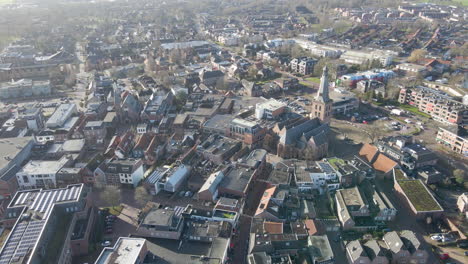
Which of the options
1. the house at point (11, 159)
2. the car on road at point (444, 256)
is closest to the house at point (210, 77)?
the house at point (11, 159)

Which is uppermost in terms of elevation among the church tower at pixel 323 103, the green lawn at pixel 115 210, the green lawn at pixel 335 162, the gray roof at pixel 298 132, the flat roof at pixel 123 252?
the church tower at pixel 323 103

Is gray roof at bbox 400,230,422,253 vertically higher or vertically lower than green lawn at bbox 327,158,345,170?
lower

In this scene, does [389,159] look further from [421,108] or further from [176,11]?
[176,11]

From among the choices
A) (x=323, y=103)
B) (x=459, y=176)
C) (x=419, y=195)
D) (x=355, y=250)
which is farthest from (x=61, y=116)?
(x=459, y=176)

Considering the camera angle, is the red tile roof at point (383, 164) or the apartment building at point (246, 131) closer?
the red tile roof at point (383, 164)

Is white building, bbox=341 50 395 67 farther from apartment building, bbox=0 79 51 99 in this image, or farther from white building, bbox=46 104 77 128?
apartment building, bbox=0 79 51 99

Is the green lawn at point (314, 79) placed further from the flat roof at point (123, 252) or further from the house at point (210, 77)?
the flat roof at point (123, 252)

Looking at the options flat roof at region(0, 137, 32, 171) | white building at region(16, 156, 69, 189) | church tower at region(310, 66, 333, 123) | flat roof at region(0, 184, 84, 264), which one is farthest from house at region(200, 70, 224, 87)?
flat roof at region(0, 184, 84, 264)
